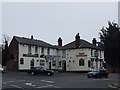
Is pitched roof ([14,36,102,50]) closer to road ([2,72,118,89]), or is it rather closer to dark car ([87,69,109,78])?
dark car ([87,69,109,78])

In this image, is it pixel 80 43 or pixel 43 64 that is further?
pixel 80 43

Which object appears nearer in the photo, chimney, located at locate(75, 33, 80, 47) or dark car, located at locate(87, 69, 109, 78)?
dark car, located at locate(87, 69, 109, 78)

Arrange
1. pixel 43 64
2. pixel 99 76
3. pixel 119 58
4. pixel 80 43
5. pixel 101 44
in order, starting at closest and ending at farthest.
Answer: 1. pixel 119 58
2. pixel 101 44
3. pixel 99 76
4. pixel 43 64
5. pixel 80 43

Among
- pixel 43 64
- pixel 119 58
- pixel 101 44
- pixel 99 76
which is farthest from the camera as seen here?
pixel 43 64

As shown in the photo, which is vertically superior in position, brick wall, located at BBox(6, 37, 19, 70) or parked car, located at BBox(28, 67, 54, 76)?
brick wall, located at BBox(6, 37, 19, 70)

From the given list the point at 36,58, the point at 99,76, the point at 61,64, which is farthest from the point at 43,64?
the point at 99,76

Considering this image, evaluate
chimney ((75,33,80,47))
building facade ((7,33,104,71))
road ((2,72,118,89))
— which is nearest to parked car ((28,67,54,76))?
building facade ((7,33,104,71))

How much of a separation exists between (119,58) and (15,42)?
40.8 meters

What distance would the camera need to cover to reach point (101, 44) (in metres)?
23.8

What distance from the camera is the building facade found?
59.2 metres

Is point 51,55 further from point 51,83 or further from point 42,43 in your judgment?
point 51,83

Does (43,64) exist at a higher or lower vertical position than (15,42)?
lower

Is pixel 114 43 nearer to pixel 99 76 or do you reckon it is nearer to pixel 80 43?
pixel 99 76

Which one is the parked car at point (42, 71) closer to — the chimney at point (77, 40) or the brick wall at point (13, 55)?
the brick wall at point (13, 55)
